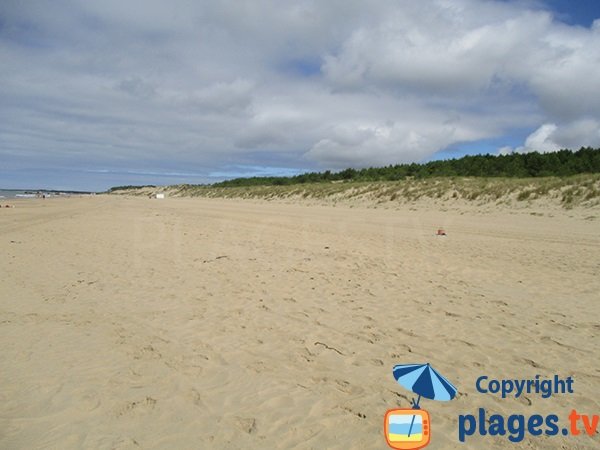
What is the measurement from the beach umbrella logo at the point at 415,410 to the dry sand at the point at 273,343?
0.29 ft

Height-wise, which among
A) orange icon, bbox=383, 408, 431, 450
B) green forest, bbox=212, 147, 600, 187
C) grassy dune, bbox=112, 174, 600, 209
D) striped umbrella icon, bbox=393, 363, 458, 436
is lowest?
striped umbrella icon, bbox=393, 363, 458, 436

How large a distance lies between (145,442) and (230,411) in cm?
66

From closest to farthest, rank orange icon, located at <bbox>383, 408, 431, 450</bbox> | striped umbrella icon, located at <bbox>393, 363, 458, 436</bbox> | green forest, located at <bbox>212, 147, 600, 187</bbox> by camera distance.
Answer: orange icon, located at <bbox>383, 408, 431, 450</bbox>, striped umbrella icon, located at <bbox>393, 363, 458, 436</bbox>, green forest, located at <bbox>212, 147, 600, 187</bbox>

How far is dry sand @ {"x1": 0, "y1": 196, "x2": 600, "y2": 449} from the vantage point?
2912 millimetres

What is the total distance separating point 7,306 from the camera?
5602 millimetres

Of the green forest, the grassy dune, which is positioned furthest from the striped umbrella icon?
the green forest

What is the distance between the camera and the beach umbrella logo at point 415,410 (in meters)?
2.44

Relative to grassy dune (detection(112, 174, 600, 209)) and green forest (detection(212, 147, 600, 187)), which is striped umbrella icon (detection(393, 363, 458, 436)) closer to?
grassy dune (detection(112, 174, 600, 209))

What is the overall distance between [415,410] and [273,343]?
2116 millimetres

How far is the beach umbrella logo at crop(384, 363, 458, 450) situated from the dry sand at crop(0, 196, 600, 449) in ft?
0.29

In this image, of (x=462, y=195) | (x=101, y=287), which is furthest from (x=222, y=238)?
(x=462, y=195)

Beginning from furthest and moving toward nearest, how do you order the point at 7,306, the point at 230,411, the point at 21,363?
the point at 7,306 → the point at 21,363 → the point at 230,411

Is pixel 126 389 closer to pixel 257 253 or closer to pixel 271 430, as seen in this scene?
pixel 271 430

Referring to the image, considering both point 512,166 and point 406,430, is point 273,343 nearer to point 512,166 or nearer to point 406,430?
point 406,430
